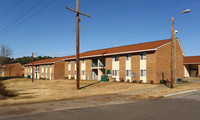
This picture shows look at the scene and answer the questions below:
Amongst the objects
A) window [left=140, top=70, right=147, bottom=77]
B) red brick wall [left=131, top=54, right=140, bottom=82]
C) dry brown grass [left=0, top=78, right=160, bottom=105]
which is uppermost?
red brick wall [left=131, top=54, right=140, bottom=82]

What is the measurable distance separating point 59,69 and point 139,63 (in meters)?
27.8

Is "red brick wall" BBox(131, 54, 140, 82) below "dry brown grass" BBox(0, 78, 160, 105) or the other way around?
the other way around

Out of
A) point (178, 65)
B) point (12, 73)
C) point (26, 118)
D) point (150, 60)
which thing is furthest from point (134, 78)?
point (12, 73)

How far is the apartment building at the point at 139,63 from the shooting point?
92.2 feet

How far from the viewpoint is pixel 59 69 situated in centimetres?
5028

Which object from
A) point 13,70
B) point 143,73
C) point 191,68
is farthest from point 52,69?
point 13,70

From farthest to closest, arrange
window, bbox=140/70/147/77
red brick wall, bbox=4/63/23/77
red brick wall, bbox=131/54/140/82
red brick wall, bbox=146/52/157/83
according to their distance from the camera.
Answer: red brick wall, bbox=4/63/23/77, red brick wall, bbox=131/54/140/82, window, bbox=140/70/147/77, red brick wall, bbox=146/52/157/83

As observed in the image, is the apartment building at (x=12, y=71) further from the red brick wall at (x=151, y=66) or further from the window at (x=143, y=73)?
the red brick wall at (x=151, y=66)

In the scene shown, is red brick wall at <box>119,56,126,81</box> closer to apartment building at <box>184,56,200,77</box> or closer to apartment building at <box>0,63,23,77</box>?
apartment building at <box>184,56,200,77</box>

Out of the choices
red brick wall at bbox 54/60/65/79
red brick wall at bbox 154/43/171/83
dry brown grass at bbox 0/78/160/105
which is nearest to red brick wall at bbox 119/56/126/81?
red brick wall at bbox 154/43/171/83

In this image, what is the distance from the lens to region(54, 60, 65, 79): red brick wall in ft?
163

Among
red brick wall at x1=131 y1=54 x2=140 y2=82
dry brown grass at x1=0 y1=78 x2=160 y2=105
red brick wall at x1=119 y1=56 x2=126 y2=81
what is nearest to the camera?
dry brown grass at x1=0 y1=78 x2=160 y2=105

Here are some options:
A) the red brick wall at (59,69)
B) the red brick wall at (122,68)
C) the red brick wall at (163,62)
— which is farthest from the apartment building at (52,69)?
the red brick wall at (163,62)

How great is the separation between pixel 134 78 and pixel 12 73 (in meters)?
68.4
